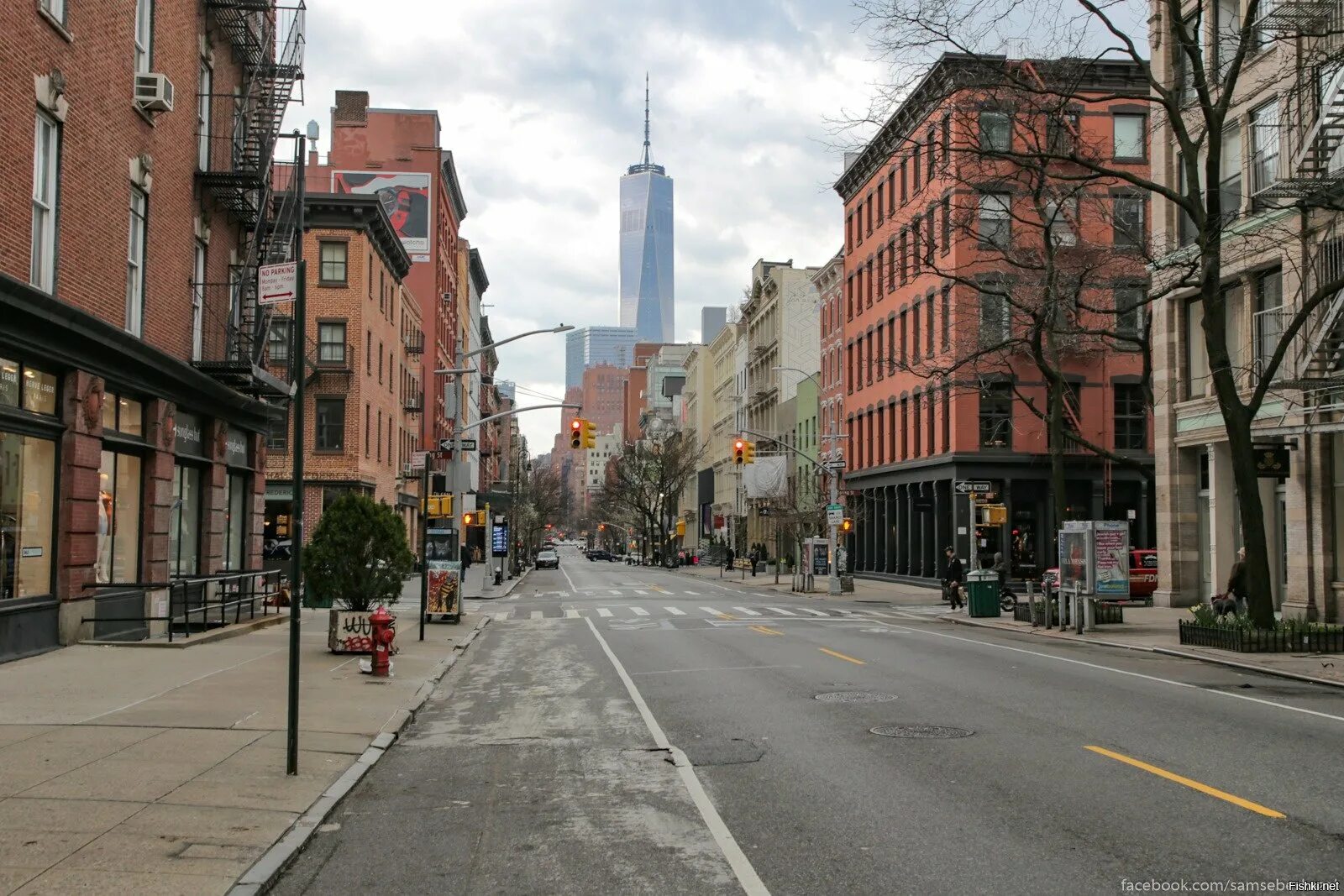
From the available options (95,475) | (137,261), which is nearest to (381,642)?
(95,475)

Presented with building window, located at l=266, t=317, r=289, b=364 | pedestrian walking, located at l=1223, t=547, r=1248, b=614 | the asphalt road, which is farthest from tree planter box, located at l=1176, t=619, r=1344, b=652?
building window, located at l=266, t=317, r=289, b=364

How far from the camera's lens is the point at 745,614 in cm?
3238

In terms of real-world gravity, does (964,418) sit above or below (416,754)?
above

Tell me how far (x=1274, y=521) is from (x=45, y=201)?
87.5ft

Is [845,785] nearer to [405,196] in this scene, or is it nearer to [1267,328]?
[1267,328]

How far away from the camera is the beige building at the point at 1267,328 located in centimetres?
2250

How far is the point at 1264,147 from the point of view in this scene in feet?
87.6

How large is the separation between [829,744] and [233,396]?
1780cm

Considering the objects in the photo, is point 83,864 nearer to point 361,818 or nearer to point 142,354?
point 361,818

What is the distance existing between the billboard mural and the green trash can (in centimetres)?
4671

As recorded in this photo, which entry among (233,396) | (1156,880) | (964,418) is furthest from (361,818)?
(964,418)

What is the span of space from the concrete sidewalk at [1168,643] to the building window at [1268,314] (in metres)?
6.66

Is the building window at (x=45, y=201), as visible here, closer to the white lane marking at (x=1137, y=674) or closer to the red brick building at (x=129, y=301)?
the red brick building at (x=129, y=301)

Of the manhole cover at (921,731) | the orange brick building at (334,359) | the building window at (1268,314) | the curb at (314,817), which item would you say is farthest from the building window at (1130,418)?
the curb at (314,817)
